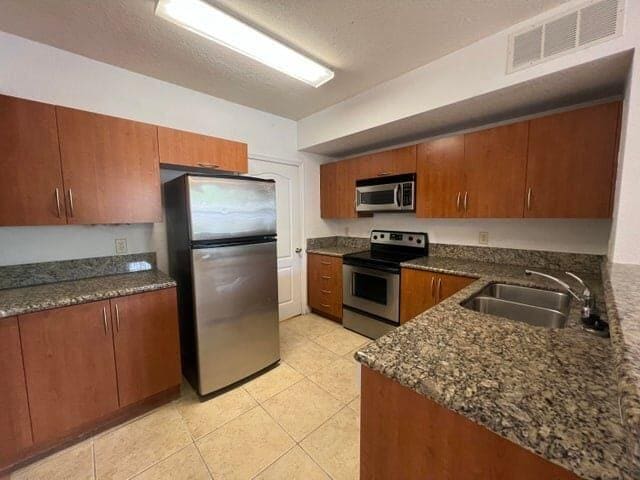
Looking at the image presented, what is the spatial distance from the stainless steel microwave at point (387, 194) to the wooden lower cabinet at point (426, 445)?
216cm

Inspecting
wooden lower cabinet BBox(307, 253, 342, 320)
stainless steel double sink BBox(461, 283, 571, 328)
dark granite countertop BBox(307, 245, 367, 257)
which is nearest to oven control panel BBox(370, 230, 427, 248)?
dark granite countertop BBox(307, 245, 367, 257)

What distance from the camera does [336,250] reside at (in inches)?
134

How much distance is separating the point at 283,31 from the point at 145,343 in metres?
2.25

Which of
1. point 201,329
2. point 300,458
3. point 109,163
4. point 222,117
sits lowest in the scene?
point 300,458

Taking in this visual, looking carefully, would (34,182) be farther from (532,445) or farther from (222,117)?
(532,445)

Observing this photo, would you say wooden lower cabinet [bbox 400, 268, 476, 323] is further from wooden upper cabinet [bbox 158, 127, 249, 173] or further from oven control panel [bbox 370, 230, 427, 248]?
wooden upper cabinet [bbox 158, 127, 249, 173]

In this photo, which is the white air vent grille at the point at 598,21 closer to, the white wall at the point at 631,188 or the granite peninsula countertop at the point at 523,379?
the white wall at the point at 631,188

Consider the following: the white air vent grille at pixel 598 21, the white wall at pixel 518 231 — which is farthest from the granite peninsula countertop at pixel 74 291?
the white air vent grille at pixel 598 21

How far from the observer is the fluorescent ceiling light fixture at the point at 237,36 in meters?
1.39

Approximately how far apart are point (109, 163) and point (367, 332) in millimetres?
2716

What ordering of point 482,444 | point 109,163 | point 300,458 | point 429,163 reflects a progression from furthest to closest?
point 429,163
point 109,163
point 300,458
point 482,444

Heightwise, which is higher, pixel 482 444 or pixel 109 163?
pixel 109 163

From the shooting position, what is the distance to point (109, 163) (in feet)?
5.90

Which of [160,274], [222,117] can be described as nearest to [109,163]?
[160,274]
